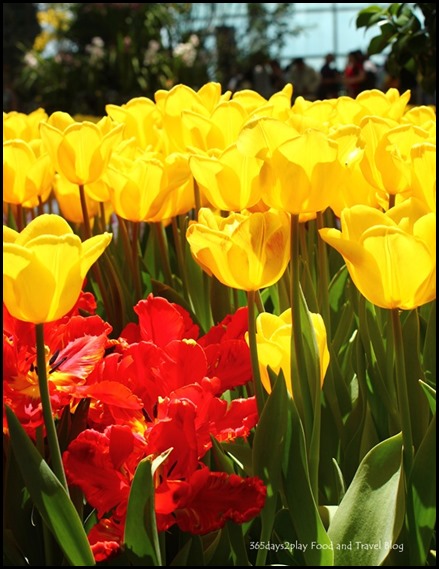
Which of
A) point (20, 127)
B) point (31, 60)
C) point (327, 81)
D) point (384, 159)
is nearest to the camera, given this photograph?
point (384, 159)

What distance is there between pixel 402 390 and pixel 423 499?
0.09 meters

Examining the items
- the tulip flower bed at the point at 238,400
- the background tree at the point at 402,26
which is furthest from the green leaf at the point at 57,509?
the background tree at the point at 402,26

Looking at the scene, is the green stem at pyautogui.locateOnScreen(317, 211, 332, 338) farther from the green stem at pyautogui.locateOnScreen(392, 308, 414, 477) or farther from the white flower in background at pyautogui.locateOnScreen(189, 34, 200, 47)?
the white flower in background at pyautogui.locateOnScreen(189, 34, 200, 47)

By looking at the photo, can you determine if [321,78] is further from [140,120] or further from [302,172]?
[302,172]

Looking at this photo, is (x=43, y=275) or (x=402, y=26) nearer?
(x=43, y=275)

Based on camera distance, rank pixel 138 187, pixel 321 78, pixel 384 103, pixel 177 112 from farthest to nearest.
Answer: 1. pixel 321 78
2. pixel 384 103
3. pixel 177 112
4. pixel 138 187

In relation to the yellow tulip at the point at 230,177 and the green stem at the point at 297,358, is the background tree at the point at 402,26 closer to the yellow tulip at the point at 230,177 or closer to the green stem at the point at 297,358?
the yellow tulip at the point at 230,177

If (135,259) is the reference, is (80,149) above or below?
above

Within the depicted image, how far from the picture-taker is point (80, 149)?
1356 mm

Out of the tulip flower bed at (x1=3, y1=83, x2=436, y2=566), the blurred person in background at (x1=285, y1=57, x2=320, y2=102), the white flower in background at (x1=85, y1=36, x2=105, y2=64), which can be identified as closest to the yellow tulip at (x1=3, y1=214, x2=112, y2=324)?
the tulip flower bed at (x1=3, y1=83, x2=436, y2=566)

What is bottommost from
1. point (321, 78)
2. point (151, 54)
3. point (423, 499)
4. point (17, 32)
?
point (423, 499)

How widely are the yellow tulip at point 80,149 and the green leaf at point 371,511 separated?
2.43 ft

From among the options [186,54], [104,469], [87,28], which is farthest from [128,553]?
[87,28]

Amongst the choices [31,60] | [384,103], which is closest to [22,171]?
[384,103]
